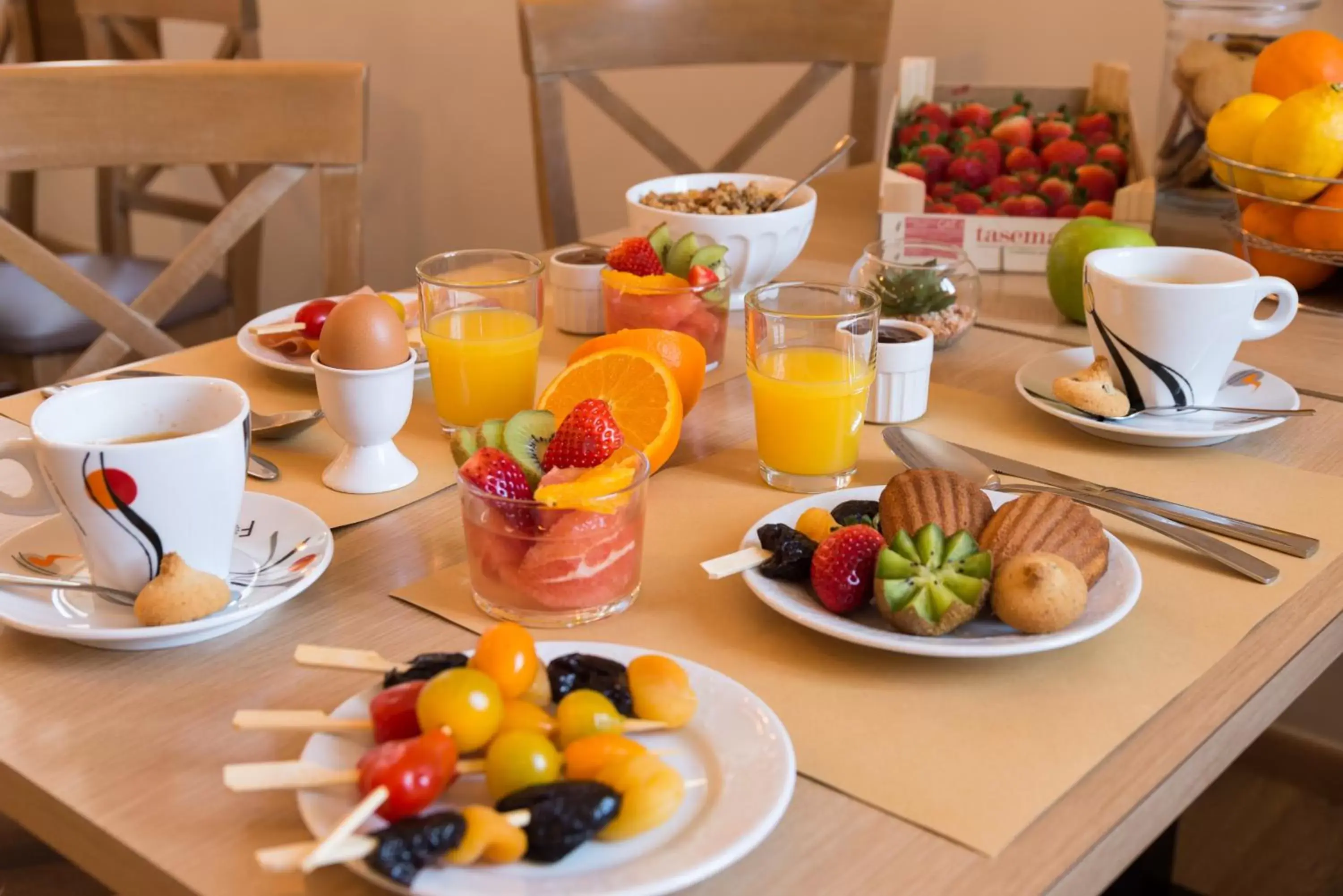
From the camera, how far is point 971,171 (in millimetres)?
1649

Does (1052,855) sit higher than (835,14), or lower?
lower

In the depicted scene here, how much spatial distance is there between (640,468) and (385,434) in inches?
11.4

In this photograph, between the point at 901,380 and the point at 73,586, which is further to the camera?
the point at 901,380

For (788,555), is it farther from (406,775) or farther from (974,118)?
(974,118)

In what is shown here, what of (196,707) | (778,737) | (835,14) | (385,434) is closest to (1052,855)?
(778,737)

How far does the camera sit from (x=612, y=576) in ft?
2.68

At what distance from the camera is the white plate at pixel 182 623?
776 mm

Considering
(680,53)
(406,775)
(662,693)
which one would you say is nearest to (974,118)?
(680,53)

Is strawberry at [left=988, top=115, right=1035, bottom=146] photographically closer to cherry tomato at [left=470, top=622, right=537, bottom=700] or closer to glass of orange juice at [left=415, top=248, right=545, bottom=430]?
glass of orange juice at [left=415, top=248, right=545, bottom=430]

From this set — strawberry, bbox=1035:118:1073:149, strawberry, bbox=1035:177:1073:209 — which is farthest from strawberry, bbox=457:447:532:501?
strawberry, bbox=1035:118:1073:149

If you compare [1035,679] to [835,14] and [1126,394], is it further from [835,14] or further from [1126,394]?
[835,14]

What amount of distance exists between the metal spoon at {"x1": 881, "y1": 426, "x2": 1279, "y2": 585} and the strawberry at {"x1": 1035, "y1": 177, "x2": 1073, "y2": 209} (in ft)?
1.98

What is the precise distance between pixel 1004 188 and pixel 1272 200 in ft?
1.13

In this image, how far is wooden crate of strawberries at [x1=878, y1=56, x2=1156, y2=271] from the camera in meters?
1.58
